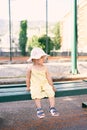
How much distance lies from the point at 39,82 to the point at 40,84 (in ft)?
0.10

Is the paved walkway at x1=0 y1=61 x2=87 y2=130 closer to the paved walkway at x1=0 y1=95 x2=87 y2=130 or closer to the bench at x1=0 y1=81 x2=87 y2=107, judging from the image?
the paved walkway at x1=0 y1=95 x2=87 y2=130

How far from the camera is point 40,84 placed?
363 centimetres

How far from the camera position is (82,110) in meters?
4.69

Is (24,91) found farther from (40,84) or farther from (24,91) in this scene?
(40,84)

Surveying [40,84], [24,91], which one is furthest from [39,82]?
[24,91]

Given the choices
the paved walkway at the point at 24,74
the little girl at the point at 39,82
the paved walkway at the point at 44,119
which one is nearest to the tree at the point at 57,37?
the paved walkway at the point at 24,74

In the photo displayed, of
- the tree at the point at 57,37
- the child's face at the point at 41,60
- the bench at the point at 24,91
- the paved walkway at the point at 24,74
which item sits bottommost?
the paved walkway at the point at 24,74

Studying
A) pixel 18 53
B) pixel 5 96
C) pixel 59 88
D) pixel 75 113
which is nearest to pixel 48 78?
pixel 59 88

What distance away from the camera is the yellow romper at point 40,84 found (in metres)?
3.56

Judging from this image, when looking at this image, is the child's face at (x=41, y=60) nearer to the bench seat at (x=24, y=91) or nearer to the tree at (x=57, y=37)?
the bench seat at (x=24, y=91)

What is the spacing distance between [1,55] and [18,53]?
221 centimetres

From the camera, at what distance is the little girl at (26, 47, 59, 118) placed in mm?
3549

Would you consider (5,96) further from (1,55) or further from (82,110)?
(1,55)

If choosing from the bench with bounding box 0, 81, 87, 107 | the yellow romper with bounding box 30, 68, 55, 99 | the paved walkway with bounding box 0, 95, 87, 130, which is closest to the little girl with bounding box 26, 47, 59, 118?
the yellow romper with bounding box 30, 68, 55, 99
